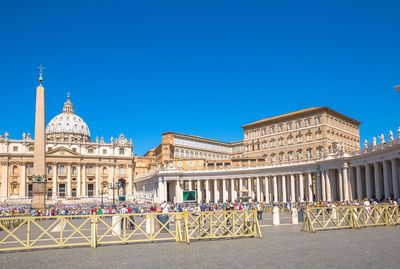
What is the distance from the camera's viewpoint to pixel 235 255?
11969mm

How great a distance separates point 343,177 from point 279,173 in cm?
1610

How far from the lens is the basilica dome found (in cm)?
14625

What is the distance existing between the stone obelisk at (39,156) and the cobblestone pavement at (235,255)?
2761cm

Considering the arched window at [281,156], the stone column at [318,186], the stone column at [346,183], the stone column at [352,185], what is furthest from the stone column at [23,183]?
the stone column at [352,185]

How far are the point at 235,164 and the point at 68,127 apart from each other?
89.3 meters

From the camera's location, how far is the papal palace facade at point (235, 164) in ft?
155

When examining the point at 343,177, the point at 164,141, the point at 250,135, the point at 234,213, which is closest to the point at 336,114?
the point at 250,135

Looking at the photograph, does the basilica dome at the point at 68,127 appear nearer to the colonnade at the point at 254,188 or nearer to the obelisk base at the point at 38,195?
the colonnade at the point at 254,188

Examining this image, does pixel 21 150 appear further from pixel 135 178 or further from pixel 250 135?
pixel 250 135

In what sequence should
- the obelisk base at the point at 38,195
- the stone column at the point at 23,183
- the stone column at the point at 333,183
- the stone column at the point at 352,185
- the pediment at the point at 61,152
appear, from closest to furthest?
the obelisk base at the point at 38,195, the stone column at the point at 352,185, the stone column at the point at 333,183, the stone column at the point at 23,183, the pediment at the point at 61,152

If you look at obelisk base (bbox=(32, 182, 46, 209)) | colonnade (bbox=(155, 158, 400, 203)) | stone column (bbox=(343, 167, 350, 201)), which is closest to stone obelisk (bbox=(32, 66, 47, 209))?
A: obelisk base (bbox=(32, 182, 46, 209))

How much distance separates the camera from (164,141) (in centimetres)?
10344

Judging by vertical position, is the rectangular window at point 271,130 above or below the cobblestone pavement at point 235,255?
above

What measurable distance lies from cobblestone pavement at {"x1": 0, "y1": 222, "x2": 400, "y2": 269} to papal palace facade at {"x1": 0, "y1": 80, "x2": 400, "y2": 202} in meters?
26.1
